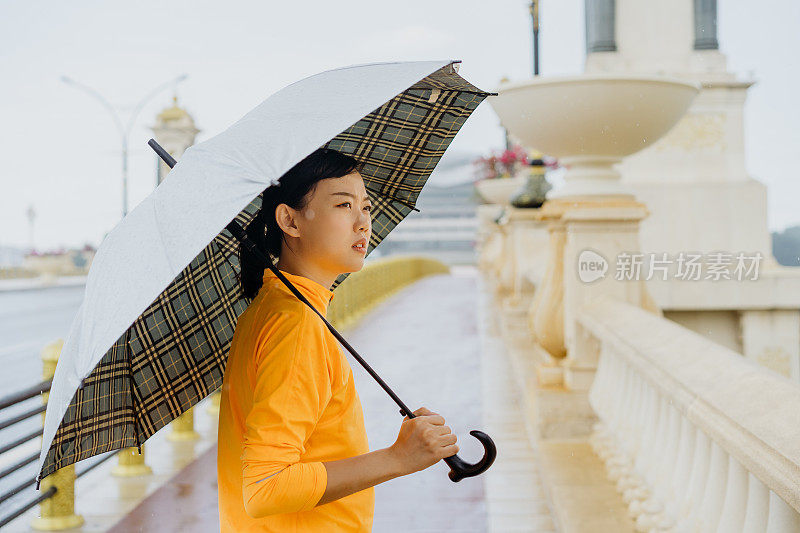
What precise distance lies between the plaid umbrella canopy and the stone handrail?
3.33ft

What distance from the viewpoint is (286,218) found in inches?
71.3

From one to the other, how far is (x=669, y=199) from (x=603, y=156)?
6.79 metres

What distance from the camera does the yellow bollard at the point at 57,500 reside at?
4.34 m

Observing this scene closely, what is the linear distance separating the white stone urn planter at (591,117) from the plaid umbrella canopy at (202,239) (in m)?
2.27

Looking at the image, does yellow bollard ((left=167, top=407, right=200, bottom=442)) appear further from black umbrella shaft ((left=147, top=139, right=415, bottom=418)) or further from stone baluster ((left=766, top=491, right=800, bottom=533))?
stone baluster ((left=766, top=491, right=800, bottom=533))

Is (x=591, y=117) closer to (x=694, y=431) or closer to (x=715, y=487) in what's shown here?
(x=694, y=431)

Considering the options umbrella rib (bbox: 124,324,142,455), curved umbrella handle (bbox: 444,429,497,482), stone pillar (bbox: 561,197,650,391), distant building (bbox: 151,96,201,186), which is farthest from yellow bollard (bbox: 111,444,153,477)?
distant building (bbox: 151,96,201,186)

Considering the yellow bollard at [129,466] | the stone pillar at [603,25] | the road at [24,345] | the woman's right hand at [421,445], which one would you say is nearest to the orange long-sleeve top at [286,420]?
the woman's right hand at [421,445]

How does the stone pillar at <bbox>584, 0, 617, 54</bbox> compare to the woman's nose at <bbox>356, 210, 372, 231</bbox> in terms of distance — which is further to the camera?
the stone pillar at <bbox>584, 0, 617, 54</bbox>

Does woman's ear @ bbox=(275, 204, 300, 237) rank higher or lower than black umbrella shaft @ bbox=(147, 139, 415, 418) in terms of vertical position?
higher

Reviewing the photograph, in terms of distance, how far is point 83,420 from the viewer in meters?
2.01

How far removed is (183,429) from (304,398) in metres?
5.07

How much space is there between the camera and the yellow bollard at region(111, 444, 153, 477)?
5.34 metres

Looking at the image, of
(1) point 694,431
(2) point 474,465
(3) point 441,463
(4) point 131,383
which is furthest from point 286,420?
(3) point 441,463
